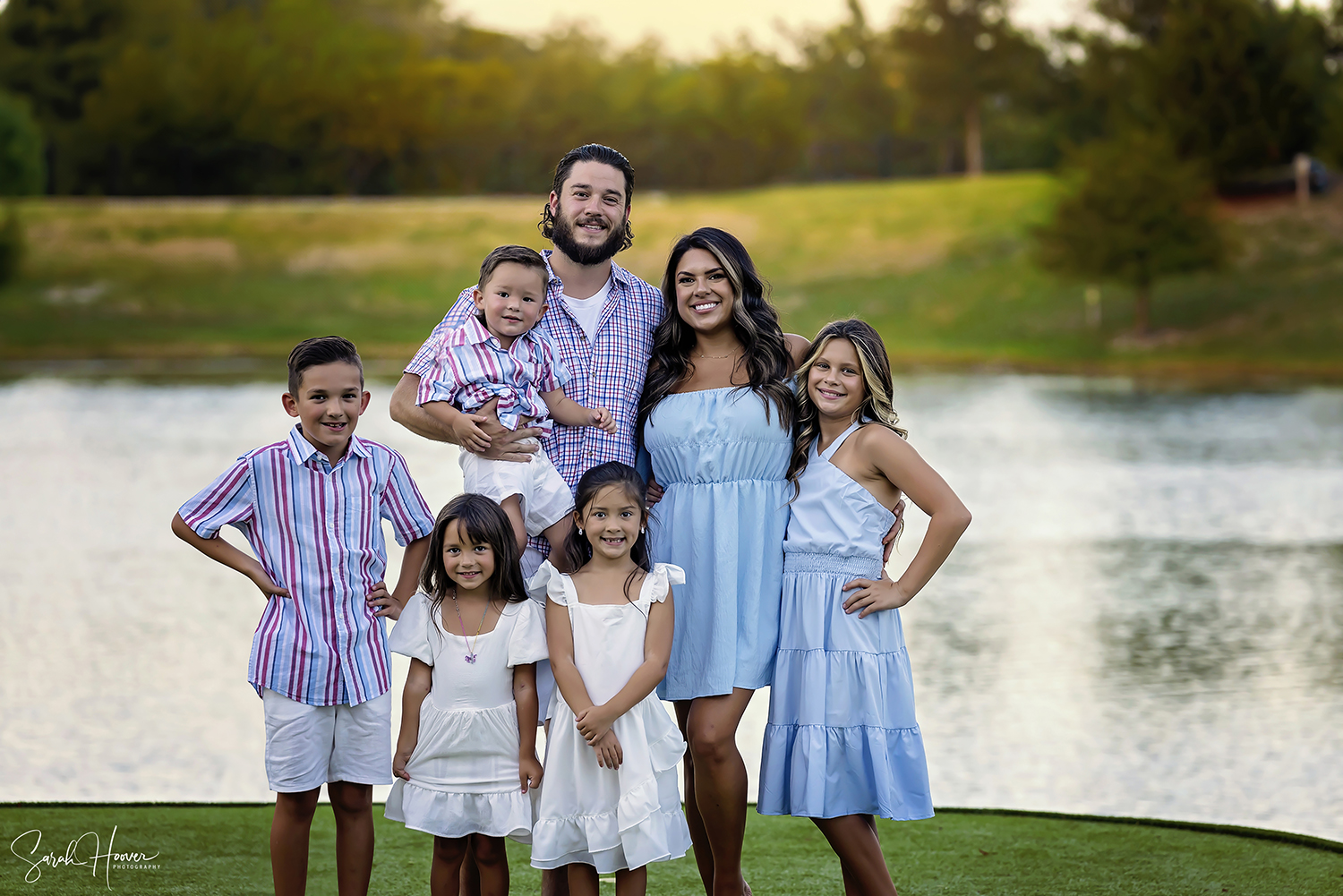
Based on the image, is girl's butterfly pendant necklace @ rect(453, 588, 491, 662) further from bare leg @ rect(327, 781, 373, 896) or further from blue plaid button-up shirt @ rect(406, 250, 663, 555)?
bare leg @ rect(327, 781, 373, 896)

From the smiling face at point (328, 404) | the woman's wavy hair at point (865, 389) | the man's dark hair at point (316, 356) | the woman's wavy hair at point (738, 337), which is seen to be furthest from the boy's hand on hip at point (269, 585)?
the woman's wavy hair at point (865, 389)

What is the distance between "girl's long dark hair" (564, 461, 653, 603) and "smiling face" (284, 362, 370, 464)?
0.56 meters

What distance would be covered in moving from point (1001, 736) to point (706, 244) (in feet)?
10.6

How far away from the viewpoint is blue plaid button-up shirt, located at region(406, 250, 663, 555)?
360 centimetres

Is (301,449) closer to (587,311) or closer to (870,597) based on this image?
(587,311)

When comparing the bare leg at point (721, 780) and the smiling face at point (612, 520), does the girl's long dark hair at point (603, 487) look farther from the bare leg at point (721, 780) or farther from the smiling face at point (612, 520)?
the bare leg at point (721, 780)

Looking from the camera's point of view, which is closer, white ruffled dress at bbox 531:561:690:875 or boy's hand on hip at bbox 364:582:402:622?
white ruffled dress at bbox 531:561:690:875

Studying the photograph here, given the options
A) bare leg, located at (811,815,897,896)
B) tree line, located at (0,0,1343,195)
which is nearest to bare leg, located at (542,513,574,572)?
bare leg, located at (811,815,897,896)

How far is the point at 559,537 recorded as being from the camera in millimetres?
3500

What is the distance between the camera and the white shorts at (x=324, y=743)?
10.7 feet

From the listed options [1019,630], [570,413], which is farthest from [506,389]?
[1019,630]

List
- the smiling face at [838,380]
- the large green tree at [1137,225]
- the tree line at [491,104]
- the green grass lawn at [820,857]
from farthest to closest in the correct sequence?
the tree line at [491,104], the large green tree at [1137,225], the green grass lawn at [820,857], the smiling face at [838,380]

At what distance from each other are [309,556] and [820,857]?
6.54 feet

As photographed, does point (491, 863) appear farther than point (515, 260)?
No
